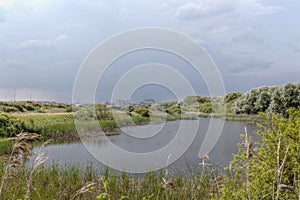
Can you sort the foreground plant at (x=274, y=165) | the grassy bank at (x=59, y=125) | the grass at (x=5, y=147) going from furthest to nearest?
the grassy bank at (x=59, y=125) → the grass at (x=5, y=147) → the foreground plant at (x=274, y=165)

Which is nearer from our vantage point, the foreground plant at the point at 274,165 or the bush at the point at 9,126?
the foreground plant at the point at 274,165

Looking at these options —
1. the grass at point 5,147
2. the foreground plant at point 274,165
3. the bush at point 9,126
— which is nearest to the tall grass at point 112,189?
the foreground plant at point 274,165

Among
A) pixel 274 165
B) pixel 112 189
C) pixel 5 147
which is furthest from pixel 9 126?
pixel 274 165

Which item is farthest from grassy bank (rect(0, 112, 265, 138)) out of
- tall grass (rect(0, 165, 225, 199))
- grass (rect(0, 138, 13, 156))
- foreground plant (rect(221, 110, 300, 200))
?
foreground plant (rect(221, 110, 300, 200))

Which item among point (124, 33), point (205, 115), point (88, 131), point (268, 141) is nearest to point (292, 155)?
point (268, 141)

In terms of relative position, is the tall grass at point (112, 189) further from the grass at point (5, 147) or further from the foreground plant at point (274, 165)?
the grass at point (5, 147)

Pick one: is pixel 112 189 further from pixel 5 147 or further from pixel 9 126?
pixel 9 126

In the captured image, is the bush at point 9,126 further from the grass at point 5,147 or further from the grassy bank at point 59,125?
the grass at point 5,147

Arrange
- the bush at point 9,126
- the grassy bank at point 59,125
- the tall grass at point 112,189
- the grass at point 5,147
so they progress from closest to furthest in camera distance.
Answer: the tall grass at point 112,189 → the grass at point 5,147 → the bush at point 9,126 → the grassy bank at point 59,125

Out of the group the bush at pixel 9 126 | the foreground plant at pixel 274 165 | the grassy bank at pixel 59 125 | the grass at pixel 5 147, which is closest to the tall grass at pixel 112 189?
the foreground plant at pixel 274 165

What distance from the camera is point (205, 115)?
39094 mm

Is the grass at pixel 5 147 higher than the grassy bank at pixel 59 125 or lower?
lower

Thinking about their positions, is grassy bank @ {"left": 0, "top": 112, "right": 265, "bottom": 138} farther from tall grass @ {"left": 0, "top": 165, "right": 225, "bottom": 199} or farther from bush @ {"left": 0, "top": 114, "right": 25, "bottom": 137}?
tall grass @ {"left": 0, "top": 165, "right": 225, "bottom": 199}

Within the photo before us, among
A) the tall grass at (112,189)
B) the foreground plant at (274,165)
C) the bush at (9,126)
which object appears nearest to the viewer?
the foreground plant at (274,165)
